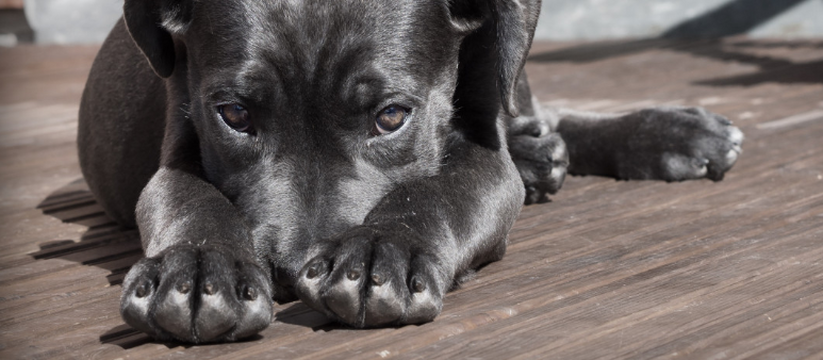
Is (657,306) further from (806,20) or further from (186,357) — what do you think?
(806,20)

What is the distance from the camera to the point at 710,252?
2979 millimetres

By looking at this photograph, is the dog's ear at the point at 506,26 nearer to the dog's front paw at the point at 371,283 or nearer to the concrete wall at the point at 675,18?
the dog's front paw at the point at 371,283

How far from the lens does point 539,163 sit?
368 centimetres

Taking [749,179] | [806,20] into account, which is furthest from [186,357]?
[806,20]

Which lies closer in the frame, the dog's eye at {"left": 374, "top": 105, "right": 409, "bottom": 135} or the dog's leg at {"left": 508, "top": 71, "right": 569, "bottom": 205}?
the dog's eye at {"left": 374, "top": 105, "right": 409, "bottom": 135}

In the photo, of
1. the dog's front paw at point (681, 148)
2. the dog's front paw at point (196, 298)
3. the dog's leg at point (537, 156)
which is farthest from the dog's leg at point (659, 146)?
the dog's front paw at point (196, 298)

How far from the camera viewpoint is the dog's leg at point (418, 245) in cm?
232

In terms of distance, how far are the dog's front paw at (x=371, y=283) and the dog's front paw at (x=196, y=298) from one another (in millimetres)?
123

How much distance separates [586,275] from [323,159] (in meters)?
0.77

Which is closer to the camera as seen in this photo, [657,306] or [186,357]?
[186,357]

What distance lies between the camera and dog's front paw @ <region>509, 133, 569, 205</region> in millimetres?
3652

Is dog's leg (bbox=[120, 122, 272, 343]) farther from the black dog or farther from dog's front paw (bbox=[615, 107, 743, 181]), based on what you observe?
dog's front paw (bbox=[615, 107, 743, 181])

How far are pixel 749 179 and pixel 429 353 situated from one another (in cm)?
209

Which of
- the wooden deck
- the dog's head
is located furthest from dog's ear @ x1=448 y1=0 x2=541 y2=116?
the wooden deck
